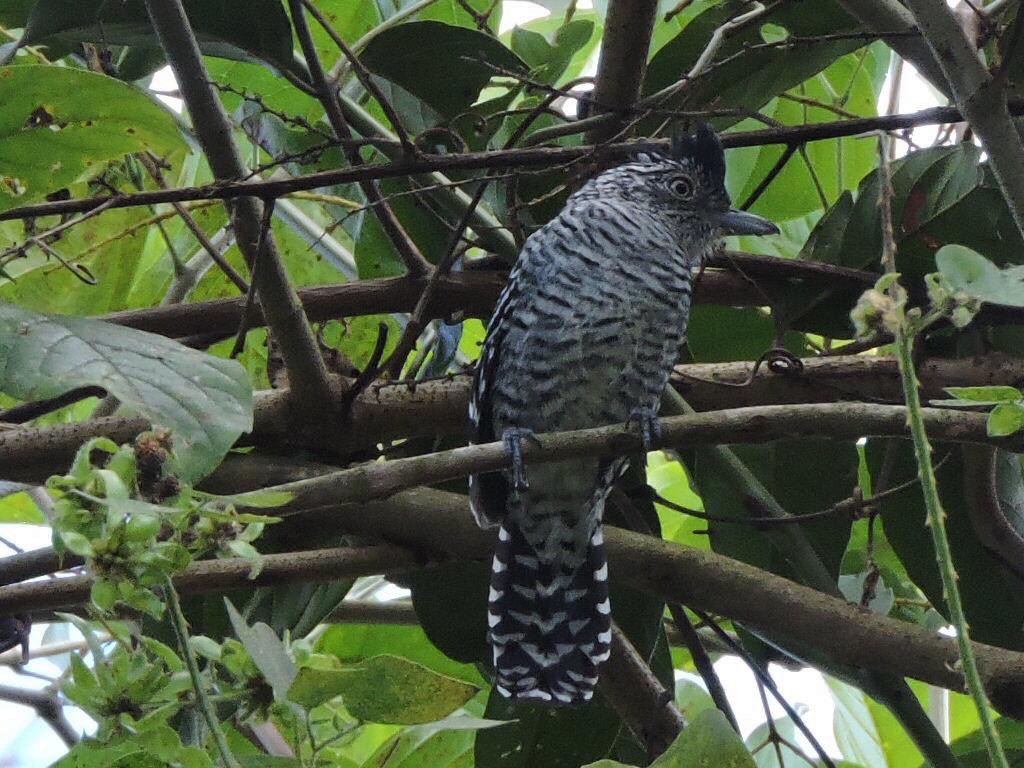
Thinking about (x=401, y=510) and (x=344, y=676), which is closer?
(x=344, y=676)

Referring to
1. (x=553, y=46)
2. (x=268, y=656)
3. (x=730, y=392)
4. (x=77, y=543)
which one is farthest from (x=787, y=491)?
(x=77, y=543)

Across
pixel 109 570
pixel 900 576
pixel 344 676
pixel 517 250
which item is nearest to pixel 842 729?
pixel 900 576

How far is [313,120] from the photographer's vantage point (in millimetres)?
2227

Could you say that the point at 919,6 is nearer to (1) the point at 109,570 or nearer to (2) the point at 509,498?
(1) the point at 109,570

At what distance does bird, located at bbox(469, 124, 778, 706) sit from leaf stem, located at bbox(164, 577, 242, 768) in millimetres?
958

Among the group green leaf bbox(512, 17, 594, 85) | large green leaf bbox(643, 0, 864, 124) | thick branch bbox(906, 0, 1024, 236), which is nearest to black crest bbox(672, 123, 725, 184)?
large green leaf bbox(643, 0, 864, 124)

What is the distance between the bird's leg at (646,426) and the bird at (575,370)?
3.7 inches

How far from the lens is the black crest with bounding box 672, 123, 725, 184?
2135 mm

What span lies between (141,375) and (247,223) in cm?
44

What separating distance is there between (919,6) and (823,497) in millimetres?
938

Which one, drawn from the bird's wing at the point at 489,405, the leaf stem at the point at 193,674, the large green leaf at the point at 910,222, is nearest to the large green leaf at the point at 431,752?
the bird's wing at the point at 489,405

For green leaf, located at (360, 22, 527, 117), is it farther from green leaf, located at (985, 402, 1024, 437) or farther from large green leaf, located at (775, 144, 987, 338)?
green leaf, located at (985, 402, 1024, 437)

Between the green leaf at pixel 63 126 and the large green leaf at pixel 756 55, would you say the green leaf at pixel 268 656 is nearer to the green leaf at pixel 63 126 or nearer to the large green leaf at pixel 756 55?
the green leaf at pixel 63 126

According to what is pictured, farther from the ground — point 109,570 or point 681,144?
point 681,144
